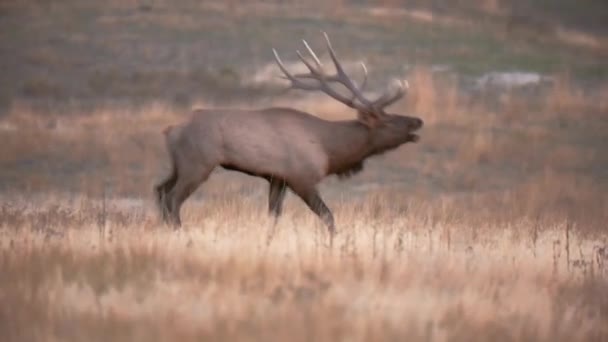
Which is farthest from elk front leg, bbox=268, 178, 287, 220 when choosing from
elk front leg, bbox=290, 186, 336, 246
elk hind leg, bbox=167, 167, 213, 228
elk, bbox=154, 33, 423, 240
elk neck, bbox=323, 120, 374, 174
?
elk hind leg, bbox=167, 167, 213, 228

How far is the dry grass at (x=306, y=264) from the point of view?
8086 mm

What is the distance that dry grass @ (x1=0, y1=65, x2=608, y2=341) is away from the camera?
8.09 m

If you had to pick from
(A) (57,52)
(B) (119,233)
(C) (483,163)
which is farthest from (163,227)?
(A) (57,52)

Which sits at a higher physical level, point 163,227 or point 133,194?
point 163,227

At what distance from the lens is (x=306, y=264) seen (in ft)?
31.8

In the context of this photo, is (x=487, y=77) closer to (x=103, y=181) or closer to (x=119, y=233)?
(x=103, y=181)

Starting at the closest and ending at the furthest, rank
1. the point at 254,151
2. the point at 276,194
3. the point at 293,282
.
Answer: the point at 293,282 < the point at 254,151 < the point at 276,194

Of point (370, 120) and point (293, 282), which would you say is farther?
point (370, 120)

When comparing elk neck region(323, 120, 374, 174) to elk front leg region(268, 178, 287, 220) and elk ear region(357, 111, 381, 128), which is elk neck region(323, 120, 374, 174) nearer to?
elk ear region(357, 111, 381, 128)

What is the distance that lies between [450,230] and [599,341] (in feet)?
12.2

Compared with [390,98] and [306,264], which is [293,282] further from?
[390,98]

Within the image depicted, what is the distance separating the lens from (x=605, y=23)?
37344mm

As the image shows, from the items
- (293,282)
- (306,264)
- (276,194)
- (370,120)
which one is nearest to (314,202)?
(276,194)

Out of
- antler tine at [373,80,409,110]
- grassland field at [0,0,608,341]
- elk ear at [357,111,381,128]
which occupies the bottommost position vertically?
grassland field at [0,0,608,341]
